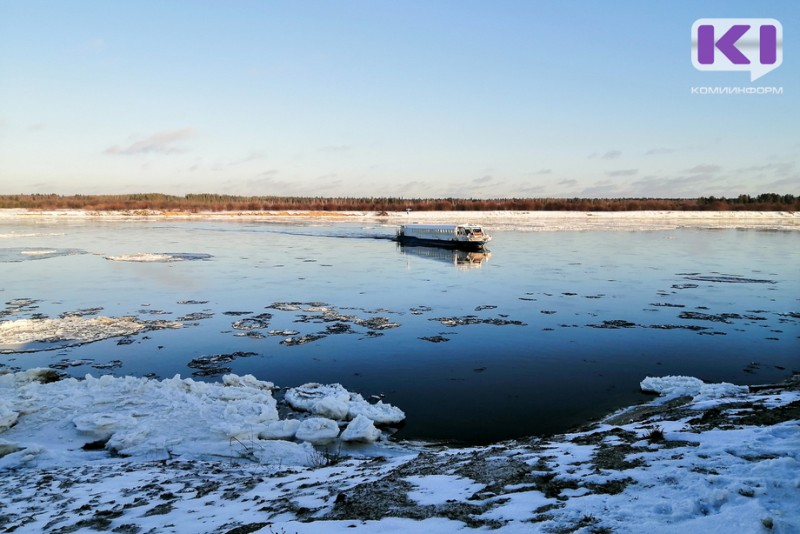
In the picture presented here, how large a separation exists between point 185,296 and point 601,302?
16.5 metres

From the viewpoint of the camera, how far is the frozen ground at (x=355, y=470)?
4.61 m

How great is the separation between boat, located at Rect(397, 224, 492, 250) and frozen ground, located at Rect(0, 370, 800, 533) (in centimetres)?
3476

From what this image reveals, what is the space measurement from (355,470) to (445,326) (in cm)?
1028

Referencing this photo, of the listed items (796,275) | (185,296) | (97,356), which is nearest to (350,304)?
(185,296)

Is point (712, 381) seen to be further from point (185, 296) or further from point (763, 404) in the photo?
point (185, 296)

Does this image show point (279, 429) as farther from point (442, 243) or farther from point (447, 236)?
point (447, 236)

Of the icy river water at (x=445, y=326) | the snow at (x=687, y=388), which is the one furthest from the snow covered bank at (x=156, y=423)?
the snow at (x=687, y=388)

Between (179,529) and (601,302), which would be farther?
(601,302)

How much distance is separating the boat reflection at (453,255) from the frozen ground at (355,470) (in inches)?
967

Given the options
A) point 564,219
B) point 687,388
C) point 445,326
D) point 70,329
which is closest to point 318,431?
point 687,388

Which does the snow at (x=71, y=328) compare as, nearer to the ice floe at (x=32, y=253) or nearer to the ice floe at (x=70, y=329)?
the ice floe at (x=70, y=329)

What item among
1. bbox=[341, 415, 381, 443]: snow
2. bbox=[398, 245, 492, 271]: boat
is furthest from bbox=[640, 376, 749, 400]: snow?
bbox=[398, 245, 492, 271]: boat

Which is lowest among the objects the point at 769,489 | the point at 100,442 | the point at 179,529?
the point at 100,442

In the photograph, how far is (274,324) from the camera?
17.2 m
